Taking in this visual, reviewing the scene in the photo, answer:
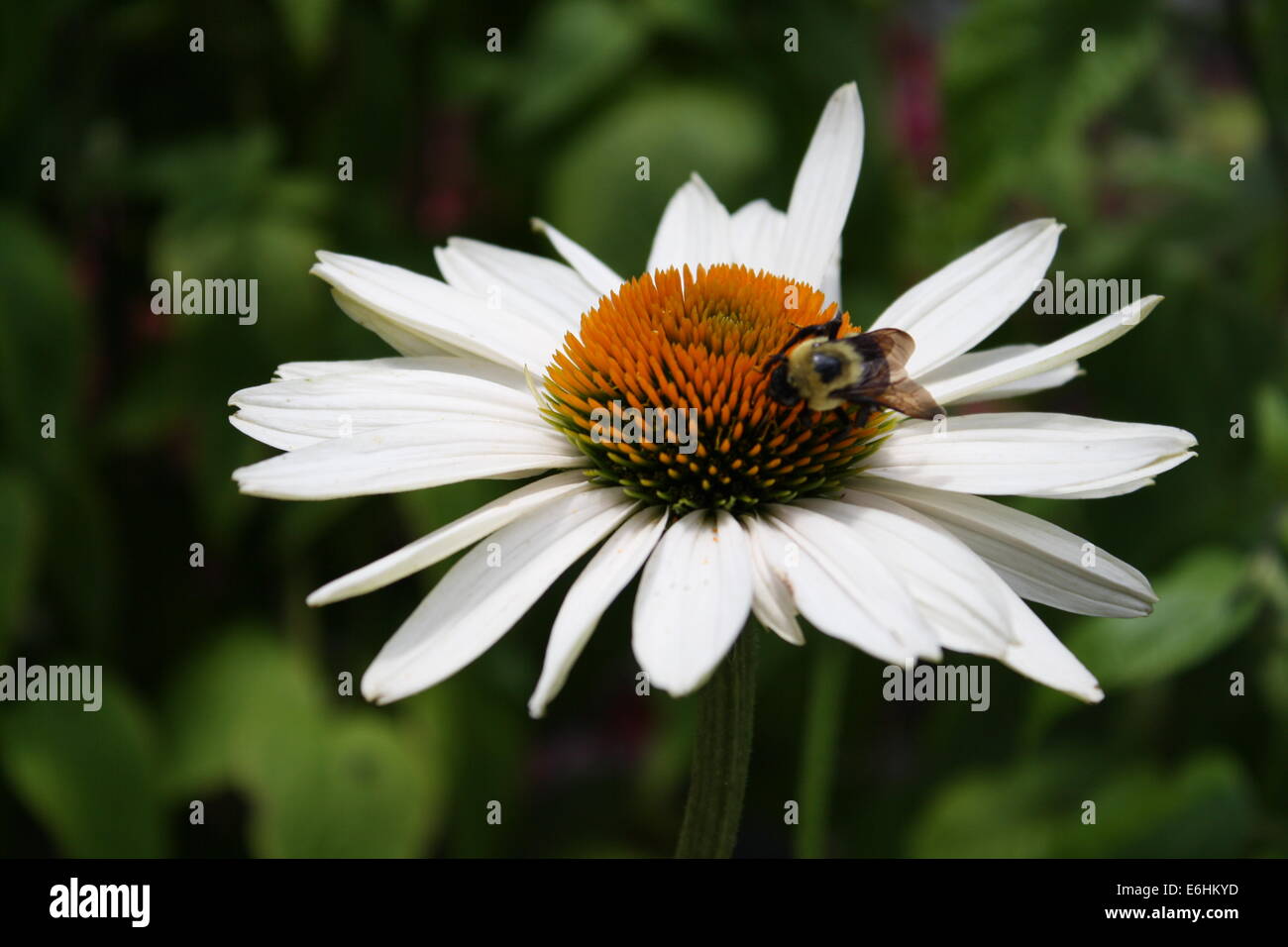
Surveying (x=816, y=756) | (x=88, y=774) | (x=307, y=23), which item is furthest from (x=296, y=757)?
(x=307, y=23)

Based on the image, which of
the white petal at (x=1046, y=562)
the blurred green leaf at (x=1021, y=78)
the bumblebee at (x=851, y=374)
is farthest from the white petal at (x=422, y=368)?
the blurred green leaf at (x=1021, y=78)

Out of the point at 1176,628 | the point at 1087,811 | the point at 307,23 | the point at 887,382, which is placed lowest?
the point at 1087,811

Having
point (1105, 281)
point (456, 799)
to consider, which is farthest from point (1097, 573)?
point (456, 799)

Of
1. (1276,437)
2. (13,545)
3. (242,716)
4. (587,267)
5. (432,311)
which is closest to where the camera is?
(432,311)

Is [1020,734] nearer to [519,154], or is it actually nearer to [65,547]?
[519,154]

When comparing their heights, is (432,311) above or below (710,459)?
above

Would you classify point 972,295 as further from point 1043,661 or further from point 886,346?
point 1043,661
